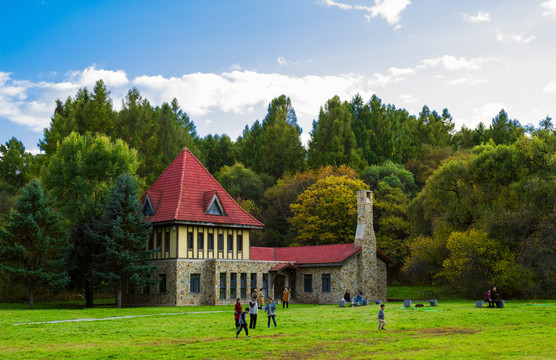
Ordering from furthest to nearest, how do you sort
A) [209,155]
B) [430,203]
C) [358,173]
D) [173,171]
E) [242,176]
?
[209,155] → [242,176] → [358,173] → [430,203] → [173,171]

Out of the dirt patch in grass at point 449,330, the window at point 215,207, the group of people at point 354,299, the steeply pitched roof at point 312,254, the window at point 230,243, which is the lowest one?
the dirt patch in grass at point 449,330

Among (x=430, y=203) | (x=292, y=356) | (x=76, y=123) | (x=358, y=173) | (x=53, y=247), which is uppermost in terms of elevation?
(x=76, y=123)

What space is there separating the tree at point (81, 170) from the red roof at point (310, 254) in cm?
1355

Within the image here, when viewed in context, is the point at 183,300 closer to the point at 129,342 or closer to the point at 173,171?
the point at 173,171

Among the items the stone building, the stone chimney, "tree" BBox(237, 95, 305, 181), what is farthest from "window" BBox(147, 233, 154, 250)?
"tree" BBox(237, 95, 305, 181)

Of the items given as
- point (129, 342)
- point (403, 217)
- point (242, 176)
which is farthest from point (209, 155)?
point (129, 342)

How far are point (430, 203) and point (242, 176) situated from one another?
2716 cm

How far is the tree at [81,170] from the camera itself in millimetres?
50000

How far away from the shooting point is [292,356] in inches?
698

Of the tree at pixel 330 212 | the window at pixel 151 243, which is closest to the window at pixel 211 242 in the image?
the window at pixel 151 243

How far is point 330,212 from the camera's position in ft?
206

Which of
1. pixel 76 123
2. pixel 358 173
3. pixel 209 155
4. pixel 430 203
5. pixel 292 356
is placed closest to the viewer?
pixel 292 356

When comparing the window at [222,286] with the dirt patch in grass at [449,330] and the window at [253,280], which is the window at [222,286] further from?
the dirt patch in grass at [449,330]

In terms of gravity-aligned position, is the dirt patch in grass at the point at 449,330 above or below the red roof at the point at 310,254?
below
